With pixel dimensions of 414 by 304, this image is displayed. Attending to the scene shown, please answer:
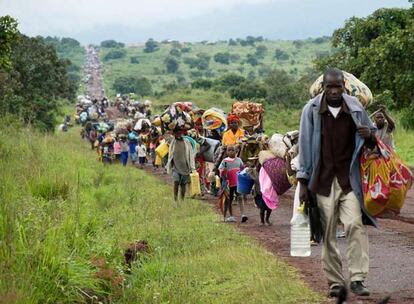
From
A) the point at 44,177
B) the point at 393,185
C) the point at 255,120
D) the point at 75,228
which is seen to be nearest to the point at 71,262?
the point at 75,228

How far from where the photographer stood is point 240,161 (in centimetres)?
1512

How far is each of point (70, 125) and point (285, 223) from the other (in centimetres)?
5836

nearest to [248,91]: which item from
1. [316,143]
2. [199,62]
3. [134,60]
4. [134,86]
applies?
[134,86]

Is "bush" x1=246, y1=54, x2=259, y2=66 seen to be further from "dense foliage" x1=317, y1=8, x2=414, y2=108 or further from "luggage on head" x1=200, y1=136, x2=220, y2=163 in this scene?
"luggage on head" x1=200, y1=136, x2=220, y2=163

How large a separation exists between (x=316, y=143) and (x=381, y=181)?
65 centimetres

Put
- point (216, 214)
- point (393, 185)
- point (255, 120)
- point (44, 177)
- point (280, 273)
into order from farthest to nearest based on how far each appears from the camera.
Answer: point (255, 120)
point (216, 214)
point (44, 177)
point (280, 273)
point (393, 185)

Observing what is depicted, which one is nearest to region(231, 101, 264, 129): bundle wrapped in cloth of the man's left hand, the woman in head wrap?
the woman in head wrap

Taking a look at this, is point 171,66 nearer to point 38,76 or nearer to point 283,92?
point 283,92

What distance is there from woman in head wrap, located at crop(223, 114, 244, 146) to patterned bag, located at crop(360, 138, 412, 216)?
8.78 meters

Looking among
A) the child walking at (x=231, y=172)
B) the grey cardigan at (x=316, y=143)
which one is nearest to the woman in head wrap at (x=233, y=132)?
the child walking at (x=231, y=172)

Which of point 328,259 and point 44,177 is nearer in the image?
point 328,259

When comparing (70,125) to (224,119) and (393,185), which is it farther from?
(393,185)

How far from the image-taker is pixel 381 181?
768 cm

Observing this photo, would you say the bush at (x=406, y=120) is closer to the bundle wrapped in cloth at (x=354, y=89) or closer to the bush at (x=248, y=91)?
the bundle wrapped in cloth at (x=354, y=89)
